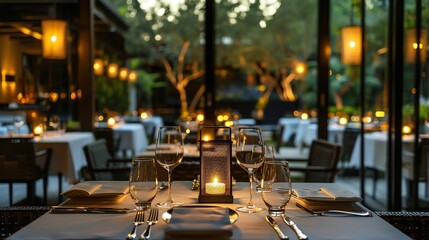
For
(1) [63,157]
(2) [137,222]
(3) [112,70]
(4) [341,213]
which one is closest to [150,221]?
(2) [137,222]

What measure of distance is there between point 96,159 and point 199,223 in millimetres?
2589

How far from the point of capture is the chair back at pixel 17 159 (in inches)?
201

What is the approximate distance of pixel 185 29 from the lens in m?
7.32

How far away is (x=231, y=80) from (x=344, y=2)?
414 cm

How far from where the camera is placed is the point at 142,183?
1785 mm

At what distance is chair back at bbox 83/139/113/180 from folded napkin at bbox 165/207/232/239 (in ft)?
7.42

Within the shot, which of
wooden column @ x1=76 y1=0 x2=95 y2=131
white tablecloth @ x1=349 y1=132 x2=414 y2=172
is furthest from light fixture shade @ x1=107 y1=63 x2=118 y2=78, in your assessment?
white tablecloth @ x1=349 y1=132 x2=414 y2=172

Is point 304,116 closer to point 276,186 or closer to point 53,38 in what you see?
point 53,38

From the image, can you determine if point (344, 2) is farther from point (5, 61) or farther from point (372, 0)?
point (5, 61)

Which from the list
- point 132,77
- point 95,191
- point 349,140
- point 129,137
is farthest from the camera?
point 132,77

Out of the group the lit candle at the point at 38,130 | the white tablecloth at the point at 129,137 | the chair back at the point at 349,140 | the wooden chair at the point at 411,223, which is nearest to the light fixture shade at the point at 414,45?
the chair back at the point at 349,140

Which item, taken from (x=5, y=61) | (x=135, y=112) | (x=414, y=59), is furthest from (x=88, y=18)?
(x=414, y=59)

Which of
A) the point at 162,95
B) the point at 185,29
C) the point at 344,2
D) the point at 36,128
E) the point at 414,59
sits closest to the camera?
the point at 414,59

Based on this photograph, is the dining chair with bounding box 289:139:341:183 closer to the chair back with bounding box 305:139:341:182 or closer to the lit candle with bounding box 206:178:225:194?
the chair back with bounding box 305:139:341:182
